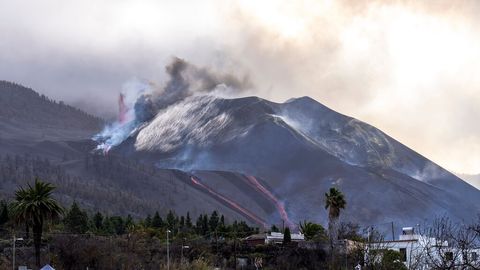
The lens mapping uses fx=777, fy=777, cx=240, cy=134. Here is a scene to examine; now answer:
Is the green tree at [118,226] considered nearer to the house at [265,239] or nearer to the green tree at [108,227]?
the green tree at [108,227]

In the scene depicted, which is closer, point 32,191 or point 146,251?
point 32,191

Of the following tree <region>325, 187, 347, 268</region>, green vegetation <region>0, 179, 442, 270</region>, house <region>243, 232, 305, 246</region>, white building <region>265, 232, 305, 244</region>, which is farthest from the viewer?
white building <region>265, 232, 305, 244</region>

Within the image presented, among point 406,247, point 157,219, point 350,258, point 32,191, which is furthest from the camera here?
point 157,219

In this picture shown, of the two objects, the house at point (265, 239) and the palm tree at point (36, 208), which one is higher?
the palm tree at point (36, 208)

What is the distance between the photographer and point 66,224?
149375 millimetres

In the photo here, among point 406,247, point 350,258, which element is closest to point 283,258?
point 406,247

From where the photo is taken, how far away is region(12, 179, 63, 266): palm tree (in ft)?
310

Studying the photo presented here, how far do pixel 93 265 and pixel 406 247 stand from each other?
5040 centimetres

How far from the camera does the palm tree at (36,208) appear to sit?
94438 mm

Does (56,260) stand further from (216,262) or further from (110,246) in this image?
(216,262)

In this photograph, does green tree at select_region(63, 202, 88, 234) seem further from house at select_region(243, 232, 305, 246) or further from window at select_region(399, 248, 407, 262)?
window at select_region(399, 248, 407, 262)

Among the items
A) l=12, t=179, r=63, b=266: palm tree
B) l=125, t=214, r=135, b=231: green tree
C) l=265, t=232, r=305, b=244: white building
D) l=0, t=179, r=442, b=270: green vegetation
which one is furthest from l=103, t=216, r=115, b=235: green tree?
l=12, t=179, r=63, b=266: palm tree

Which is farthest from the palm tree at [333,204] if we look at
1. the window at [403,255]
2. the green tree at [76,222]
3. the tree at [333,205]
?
the green tree at [76,222]

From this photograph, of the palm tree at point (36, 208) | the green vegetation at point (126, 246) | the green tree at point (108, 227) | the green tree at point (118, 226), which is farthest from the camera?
the green tree at point (118, 226)
